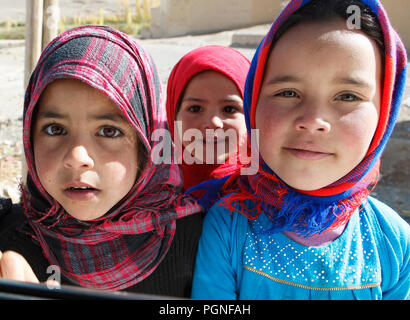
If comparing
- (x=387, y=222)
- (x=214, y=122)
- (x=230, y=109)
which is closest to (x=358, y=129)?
(x=387, y=222)

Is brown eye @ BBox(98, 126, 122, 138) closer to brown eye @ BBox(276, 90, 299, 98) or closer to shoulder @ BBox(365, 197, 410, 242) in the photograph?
brown eye @ BBox(276, 90, 299, 98)

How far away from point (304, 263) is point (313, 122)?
18.3 inches

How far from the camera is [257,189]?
→ 1.46 meters

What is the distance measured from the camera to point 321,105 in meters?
1.24

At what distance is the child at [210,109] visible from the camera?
211 centimetres

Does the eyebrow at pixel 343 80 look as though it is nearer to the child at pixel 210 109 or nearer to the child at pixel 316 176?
the child at pixel 316 176

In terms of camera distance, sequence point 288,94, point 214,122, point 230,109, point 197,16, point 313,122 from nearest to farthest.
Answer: point 313,122, point 288,94, point 214,122, point 230,109, point 197,16

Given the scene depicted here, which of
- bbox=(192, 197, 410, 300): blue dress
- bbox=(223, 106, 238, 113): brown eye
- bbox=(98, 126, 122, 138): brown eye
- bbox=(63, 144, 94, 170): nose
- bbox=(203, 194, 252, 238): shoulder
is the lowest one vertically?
bbox=(192, 197, 410, 300): blue dress

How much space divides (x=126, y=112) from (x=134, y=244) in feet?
1.53

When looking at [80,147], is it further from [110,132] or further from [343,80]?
[343,80]

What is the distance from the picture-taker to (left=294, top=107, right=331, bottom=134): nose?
3.99ft

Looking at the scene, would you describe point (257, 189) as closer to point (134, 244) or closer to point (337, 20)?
point (134, 244)

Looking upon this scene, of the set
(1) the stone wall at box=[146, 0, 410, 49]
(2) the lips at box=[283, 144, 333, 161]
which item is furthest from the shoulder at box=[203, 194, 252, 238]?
(1) the stone wall at box=[146, 0, 410, 49]

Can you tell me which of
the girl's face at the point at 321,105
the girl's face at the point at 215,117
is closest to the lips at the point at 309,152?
the girl's face at the point at 321,105
